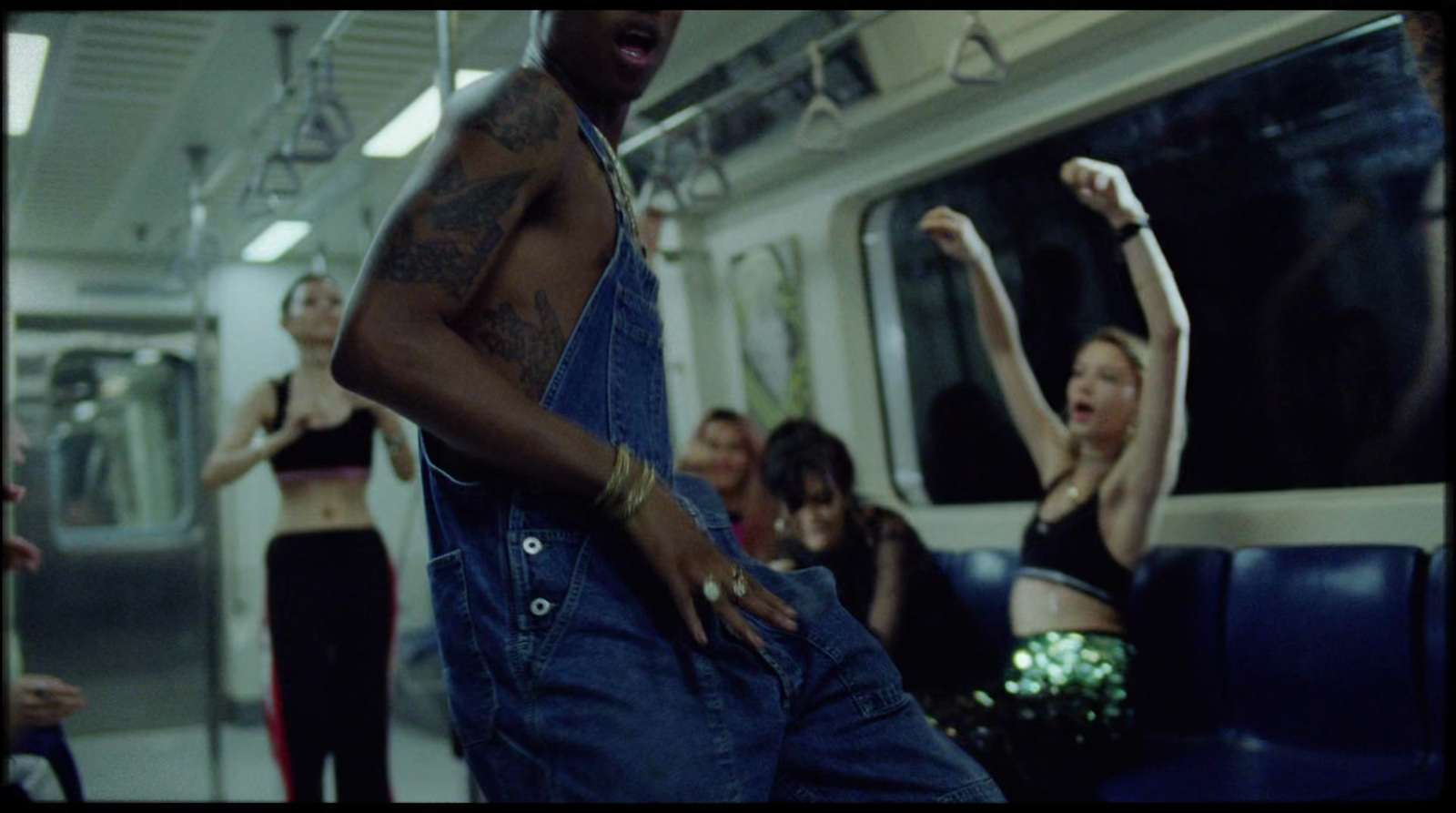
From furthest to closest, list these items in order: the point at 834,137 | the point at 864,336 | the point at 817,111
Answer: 1. the point at 864,336
2. the point at 834,137
3. the point at 817,111

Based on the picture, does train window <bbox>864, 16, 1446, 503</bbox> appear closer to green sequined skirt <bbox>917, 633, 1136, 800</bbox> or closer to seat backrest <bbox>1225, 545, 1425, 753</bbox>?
seat backrest <bbox>1225, 545, 1425, 753</bbox>

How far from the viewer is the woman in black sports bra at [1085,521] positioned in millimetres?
2732

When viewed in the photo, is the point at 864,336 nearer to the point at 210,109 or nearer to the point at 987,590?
the point at 987,590

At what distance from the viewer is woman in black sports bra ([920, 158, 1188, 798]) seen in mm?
2732

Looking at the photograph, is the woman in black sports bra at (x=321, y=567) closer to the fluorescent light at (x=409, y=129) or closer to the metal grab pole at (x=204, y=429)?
the metal grab pole at (x=204, y=429)

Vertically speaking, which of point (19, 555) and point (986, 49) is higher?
point (986, 49)

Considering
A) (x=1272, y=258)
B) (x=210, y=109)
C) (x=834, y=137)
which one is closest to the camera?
(x=1272, y=258)

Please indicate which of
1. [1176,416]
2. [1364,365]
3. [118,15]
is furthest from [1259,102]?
[118,15]

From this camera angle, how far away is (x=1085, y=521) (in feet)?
10.1

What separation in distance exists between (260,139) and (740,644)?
5021 millimetres

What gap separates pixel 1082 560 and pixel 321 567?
210 cm

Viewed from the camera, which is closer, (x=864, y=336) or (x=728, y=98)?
(x=728, y=98)

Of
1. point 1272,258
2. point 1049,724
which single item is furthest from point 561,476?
point 1272,258

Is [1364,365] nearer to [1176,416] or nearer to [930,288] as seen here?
[1176,416]
